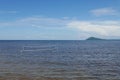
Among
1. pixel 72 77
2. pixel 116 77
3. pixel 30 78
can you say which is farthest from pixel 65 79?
pixel 116 77

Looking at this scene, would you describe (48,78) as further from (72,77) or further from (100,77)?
(100,77)

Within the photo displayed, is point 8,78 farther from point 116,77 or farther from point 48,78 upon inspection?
point 116,77

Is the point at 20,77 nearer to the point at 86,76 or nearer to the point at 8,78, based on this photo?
the point at 8,78

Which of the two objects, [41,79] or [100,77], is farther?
[100,77]

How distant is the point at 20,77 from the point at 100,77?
382 inches

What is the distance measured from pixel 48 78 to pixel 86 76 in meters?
4.93

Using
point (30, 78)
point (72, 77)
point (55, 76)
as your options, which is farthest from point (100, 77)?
point (30, 78)

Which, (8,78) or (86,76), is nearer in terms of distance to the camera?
(8,78)

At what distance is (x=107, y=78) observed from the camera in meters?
30.5

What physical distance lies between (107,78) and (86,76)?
105 inches

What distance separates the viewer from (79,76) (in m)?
31.6

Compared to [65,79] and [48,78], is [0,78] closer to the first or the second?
[48,78]

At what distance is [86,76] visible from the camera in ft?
104

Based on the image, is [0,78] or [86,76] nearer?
[0,78]
